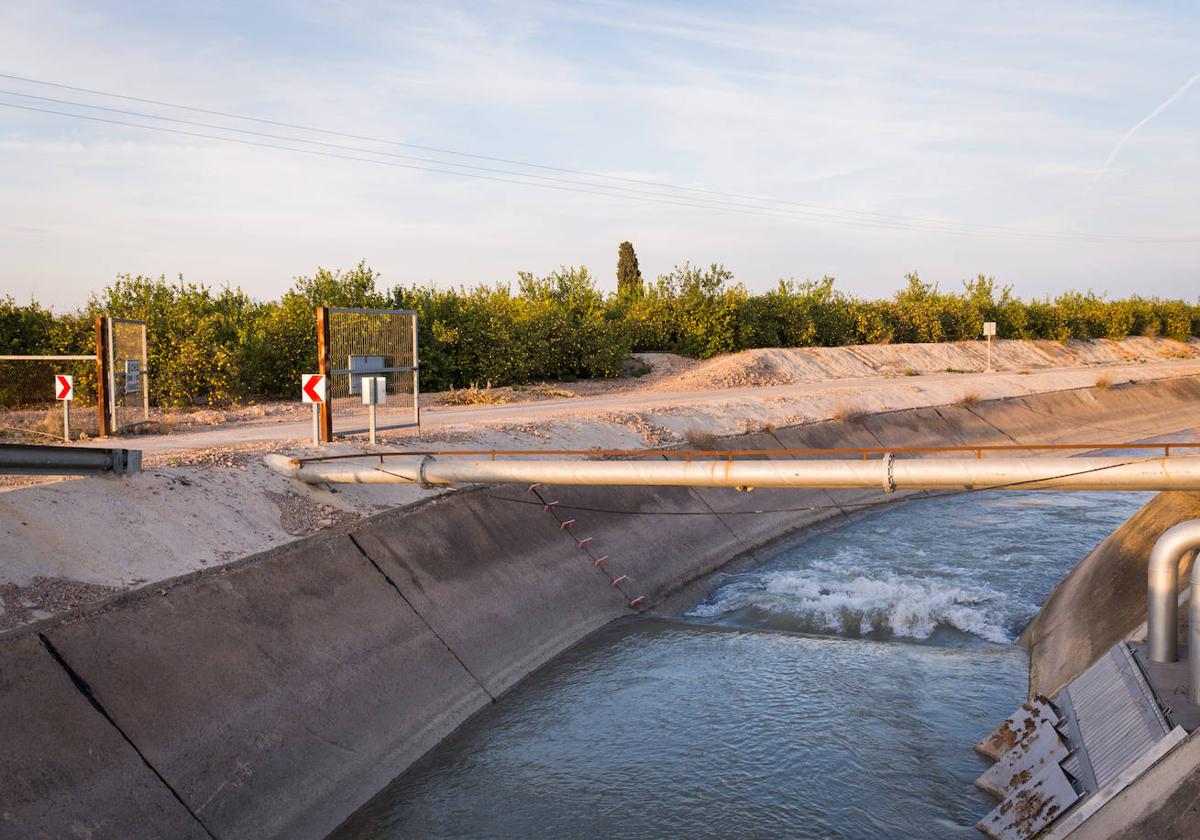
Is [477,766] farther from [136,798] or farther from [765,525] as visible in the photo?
[765,525]

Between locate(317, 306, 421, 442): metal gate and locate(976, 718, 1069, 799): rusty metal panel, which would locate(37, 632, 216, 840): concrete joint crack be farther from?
locate(317, 306, 421, 442): metal gate

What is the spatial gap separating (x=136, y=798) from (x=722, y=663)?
27.9 feet

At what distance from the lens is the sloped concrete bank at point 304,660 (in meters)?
8.91

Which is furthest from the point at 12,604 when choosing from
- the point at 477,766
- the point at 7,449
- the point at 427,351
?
the point at 427,351

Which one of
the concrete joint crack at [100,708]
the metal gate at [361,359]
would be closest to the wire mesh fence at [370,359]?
the metal gate at [361,359]

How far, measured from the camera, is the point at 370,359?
19.5 metres

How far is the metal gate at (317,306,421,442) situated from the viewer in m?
18.4

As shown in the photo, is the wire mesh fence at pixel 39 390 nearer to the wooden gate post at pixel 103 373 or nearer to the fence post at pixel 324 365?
the wooden gate post at pixel 103 373

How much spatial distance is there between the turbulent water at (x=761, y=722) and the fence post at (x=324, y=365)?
655 centimetres

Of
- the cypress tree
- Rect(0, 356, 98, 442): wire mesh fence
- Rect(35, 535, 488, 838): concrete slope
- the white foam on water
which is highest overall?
the cypress tree

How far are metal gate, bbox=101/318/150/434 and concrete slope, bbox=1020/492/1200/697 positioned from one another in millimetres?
17884

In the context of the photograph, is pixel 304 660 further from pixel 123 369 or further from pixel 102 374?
pixel 123 369

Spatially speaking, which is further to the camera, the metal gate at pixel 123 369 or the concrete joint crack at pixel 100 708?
the metal gate at pixel 123 369

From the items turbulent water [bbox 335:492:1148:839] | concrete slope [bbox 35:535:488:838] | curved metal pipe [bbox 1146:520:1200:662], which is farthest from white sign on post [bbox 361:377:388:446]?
curved metal pipe [bbox 1146:520:1200:662]
